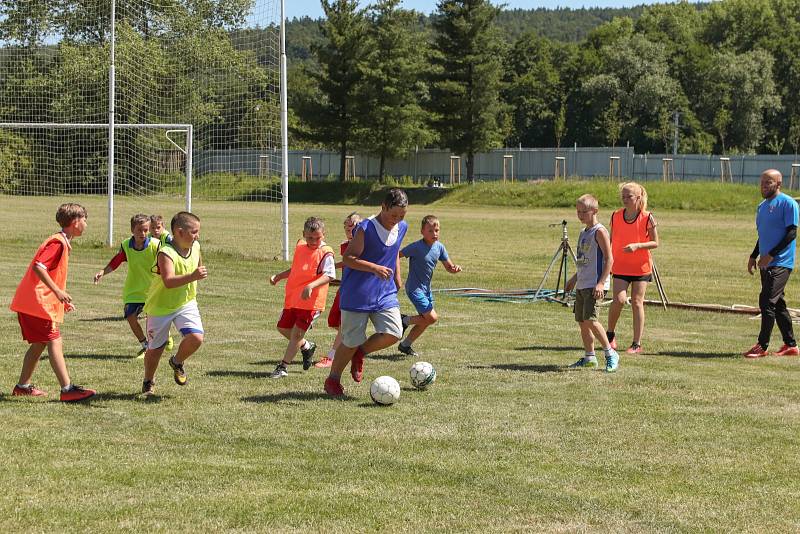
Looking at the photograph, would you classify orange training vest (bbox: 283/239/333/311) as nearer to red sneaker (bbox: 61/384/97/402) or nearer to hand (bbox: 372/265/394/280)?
hand (bbox: 372/265/394/280)

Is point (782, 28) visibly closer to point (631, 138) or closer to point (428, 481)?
point (631, 138)

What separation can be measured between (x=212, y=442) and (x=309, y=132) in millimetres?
66081

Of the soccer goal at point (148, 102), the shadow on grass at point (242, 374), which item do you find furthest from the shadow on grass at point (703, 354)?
the soccer goal at point (148, 102)

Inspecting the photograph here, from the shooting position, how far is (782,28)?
11156 cm

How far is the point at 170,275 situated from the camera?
8477 millimetres

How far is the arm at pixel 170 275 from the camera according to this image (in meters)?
8.40

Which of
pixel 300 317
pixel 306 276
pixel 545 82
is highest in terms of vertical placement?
pixel 545 82

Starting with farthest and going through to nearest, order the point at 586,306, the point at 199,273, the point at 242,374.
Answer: the point at 586,306, the point at 242,374, the point at 199,273

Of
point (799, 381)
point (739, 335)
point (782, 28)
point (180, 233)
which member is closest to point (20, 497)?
point (180, 233)

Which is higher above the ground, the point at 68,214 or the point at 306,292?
the point at 68,214

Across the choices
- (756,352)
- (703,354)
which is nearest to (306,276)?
(703,354)

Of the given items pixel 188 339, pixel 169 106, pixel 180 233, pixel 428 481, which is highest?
pixel 169 106

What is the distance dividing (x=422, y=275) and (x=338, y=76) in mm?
59458

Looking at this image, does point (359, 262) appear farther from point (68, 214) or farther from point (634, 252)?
point (634, 252)
